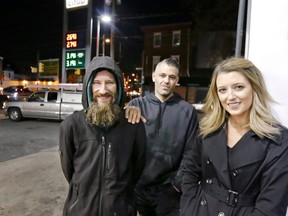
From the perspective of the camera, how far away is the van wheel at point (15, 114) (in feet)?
46.6

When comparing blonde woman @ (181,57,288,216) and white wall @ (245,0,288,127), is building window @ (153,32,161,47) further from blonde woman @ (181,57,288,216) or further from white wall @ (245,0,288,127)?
blonde woman @ (181,57,288,216)

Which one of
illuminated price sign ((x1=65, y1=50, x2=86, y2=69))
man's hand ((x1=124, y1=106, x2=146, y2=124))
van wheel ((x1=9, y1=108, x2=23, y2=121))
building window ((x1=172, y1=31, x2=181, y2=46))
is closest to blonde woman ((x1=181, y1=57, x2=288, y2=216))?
man's hand ((x1=124, y1=106, x2=146, y2=124))

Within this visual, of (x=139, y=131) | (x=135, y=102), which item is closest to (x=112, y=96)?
(x=139, y=131)

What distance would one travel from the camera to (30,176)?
19.2 ft

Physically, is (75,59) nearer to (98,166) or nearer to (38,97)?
(38,97)

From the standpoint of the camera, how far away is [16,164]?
6.66 metres

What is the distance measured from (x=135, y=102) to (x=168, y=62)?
1.76ft

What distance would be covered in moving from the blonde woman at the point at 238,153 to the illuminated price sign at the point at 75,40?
15119 millimetres

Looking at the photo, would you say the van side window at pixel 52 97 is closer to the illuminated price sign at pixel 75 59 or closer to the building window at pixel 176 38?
the illuminated price sign at pixel 75 59

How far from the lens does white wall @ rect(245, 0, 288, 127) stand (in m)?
2.05

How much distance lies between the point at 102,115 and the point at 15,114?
1373cm

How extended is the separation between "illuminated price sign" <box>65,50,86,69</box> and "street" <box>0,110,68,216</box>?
655cm

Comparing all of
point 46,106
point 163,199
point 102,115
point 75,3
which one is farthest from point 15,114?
point 102,115

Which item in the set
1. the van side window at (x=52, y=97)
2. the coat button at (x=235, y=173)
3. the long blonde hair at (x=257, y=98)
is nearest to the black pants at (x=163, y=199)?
the coat button at (x=235, y=173)
